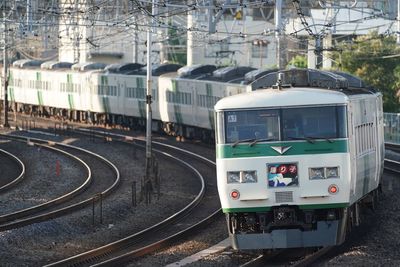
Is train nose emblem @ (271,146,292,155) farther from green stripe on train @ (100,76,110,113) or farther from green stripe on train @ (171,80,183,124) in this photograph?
green stripe on train @ (100,76,110,113)

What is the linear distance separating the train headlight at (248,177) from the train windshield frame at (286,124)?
475 mm

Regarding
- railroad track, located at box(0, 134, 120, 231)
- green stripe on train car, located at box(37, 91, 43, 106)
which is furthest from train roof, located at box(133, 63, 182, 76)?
railroad track, located at box(0, 134, 120, 231)

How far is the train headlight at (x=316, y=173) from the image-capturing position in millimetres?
15094

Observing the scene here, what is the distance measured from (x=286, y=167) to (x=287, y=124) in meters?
0.64

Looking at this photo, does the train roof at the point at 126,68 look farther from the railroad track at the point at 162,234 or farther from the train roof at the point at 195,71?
the railroad track at the point at 162,234

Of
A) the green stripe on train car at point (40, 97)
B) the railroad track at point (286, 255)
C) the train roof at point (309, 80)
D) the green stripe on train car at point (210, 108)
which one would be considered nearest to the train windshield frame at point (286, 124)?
the train roof at point (309, 80)

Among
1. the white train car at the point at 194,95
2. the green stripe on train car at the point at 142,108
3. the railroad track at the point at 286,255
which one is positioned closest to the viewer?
the railroad track at the point at 286,255

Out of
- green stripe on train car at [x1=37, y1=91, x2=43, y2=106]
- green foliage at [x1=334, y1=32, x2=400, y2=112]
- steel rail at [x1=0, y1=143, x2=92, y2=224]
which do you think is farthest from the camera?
green stripe on train car at [x1=37, y1=91, x2=43, y2=106]

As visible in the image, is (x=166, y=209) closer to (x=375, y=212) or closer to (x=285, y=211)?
(x=375, y=212)

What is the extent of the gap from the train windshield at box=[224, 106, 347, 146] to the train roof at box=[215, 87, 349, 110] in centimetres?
9

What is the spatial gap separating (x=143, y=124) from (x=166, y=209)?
2414 cm

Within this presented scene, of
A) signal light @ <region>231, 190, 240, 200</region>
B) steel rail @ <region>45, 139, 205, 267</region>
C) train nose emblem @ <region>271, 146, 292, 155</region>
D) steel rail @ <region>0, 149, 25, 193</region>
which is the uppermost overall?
train nose emblem @ <region>271, 146, 292, 155</region>

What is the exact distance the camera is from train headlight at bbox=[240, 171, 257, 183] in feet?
49.8

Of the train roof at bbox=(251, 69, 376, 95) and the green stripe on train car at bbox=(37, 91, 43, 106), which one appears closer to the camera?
the train roof at bbox=(251, 69, 376, 95)
